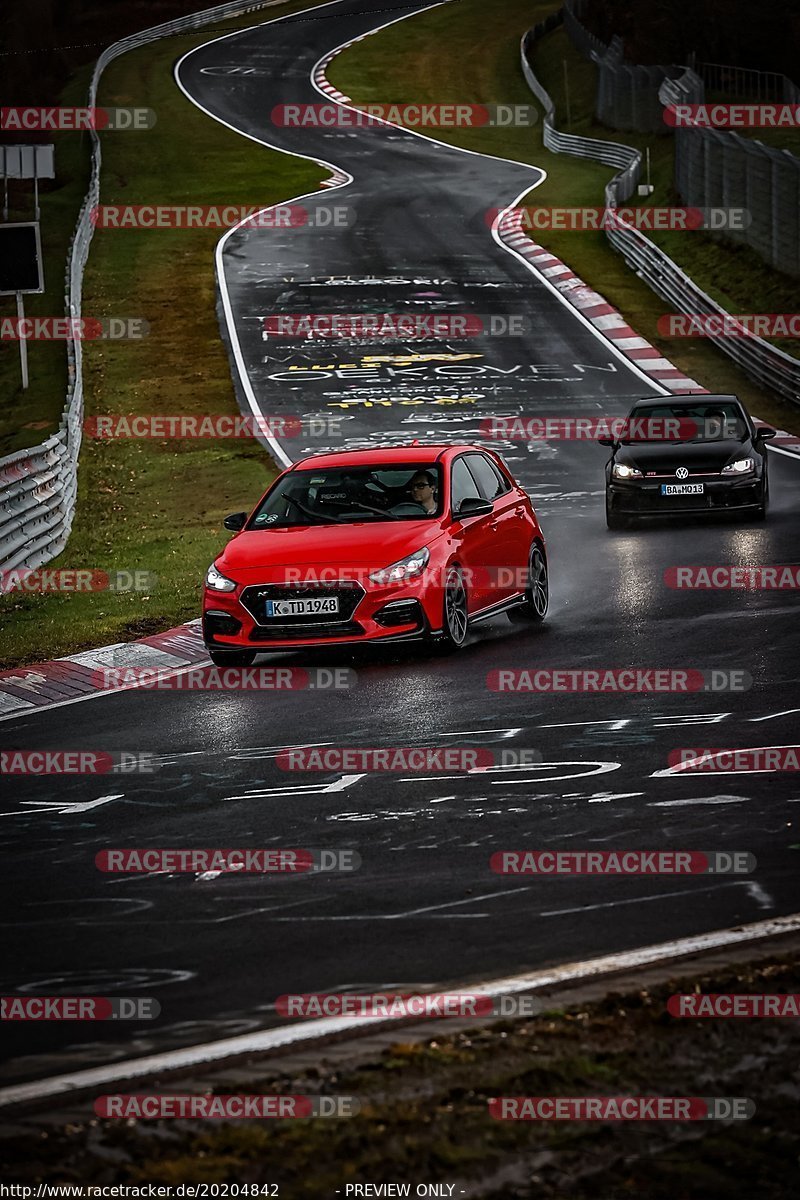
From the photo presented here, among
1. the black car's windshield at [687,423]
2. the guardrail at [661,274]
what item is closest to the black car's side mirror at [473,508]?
the black car's windshield at [687,423]

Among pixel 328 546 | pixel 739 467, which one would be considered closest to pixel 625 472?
pixel 739 467

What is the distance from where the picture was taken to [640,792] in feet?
28.7

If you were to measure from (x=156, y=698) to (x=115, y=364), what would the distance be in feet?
80.3

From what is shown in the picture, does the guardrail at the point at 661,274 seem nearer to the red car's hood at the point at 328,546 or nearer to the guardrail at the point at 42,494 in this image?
the guardrail at the point at 42,494

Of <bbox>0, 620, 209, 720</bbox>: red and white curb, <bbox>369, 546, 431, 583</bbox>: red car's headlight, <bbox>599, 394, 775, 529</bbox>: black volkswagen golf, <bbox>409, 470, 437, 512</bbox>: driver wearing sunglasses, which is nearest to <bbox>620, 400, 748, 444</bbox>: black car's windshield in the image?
<bbox>599, 394, 775, 529</bbox>: black volkswagen golf

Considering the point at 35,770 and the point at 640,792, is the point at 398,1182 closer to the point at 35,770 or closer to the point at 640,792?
the point at 640,792

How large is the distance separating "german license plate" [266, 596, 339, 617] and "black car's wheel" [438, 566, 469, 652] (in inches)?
35.0

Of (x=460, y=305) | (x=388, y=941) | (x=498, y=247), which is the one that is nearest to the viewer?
(x=388, y=941)

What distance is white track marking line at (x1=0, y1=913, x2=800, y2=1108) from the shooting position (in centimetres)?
510

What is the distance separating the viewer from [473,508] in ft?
46.4

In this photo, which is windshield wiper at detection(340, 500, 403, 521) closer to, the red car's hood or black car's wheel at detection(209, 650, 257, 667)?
the red car's hood

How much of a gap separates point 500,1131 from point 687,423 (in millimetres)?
17776

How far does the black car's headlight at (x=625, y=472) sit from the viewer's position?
2078 centimetres

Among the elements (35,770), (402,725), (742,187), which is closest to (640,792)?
(402,725)
